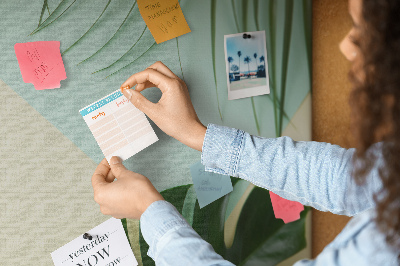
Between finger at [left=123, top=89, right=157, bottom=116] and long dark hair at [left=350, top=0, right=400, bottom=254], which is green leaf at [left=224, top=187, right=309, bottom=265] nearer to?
finger at [left=123, top=89, right=157, bottom=116]

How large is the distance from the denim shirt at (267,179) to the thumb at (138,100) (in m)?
0.13

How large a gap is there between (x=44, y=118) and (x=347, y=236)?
0.58 meters

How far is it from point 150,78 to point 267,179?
0.99ft

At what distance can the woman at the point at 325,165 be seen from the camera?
41 cm

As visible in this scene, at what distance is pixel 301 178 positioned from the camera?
26.6 inches

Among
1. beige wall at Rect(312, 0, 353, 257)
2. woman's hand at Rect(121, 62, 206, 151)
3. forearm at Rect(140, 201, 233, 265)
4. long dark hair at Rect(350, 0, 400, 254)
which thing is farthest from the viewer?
beige wall at Rect(312, 0, 353, 257)

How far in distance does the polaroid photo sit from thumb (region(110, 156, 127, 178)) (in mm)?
310

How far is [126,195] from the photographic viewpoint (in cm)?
63

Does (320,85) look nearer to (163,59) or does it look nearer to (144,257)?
(163,59)

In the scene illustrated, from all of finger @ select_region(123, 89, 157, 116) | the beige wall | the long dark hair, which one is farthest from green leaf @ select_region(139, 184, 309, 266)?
the long dark hair

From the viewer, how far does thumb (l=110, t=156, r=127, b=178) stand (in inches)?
27.3

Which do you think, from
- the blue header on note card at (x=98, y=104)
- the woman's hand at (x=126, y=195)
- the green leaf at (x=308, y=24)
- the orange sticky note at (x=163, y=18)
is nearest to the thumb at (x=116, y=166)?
the woman's hand at (x=126, y=195)

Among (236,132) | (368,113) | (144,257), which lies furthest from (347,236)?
(144,257)

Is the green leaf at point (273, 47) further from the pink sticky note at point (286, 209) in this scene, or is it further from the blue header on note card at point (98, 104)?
the blue header on note card at point (98, 104)
